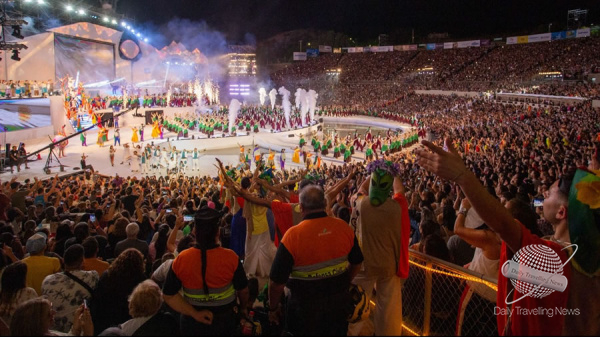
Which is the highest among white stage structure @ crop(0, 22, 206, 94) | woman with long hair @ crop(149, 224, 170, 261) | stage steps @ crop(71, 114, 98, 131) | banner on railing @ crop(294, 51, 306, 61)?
banner on railing @ crop(294, 51, 306, 61)

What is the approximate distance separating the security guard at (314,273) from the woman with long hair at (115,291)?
1.19m

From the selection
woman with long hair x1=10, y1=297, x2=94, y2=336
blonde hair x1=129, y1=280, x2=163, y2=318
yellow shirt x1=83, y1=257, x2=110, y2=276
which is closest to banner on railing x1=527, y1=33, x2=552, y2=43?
yellow shirt x1=83, y1=257, x2=110, y2=276

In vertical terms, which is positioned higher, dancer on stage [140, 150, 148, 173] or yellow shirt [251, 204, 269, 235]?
yellow shirt [251, 204, 269, 235]

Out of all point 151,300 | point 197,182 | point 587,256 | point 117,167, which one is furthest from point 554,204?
point 117,167

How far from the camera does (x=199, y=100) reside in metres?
45.5

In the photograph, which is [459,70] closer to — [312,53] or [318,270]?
[312,53]

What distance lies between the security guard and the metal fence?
0.91 metres

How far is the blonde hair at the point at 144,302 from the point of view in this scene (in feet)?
8.55

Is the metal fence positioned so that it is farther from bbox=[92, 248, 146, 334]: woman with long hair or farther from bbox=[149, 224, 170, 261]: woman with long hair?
bbox=[149, 224, 170, 261]: woman with long hair

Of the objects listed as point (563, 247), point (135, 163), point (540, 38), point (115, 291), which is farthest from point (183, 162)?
point (540, 38)

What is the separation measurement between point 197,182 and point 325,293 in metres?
11.9

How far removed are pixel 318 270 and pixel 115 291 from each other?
1646mm

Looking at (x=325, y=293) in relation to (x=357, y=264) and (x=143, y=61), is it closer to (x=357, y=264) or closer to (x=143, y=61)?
(x=357, y=264)

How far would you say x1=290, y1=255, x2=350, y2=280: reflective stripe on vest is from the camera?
283 cm
